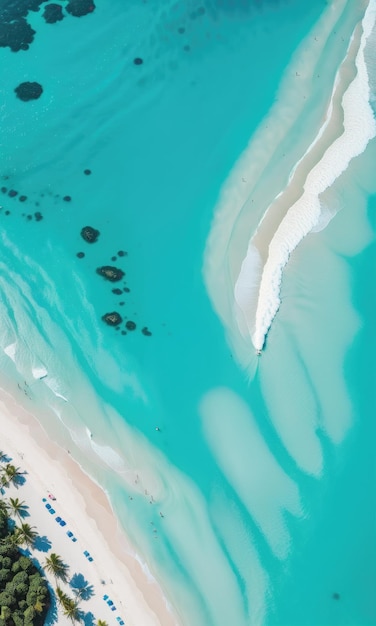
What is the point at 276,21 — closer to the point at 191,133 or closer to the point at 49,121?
the point at 191,133

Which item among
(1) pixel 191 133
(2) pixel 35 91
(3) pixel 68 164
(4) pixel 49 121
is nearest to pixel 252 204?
(1) pixel 191 133

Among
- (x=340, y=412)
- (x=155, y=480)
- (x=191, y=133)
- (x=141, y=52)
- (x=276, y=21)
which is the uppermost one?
(x=276, y=21)


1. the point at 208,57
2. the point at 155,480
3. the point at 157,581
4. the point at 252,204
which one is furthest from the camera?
the point at 208,57

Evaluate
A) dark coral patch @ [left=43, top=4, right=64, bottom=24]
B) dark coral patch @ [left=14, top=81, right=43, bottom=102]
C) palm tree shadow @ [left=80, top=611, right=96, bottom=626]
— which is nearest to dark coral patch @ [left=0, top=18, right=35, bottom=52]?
dark coral patch @ [left=43, top=4, right=64, bottom=24]

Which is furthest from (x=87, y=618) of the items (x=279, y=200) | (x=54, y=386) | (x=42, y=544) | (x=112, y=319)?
(x=279, y=200)

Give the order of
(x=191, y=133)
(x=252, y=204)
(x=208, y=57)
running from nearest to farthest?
1. (x=252, y=204)
2. (x=191, y=133)
3. (x=208, y=57)

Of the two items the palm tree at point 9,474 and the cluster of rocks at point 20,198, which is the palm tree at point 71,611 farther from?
the cluster of rocks at point 20,198

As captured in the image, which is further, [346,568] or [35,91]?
[35,91]
